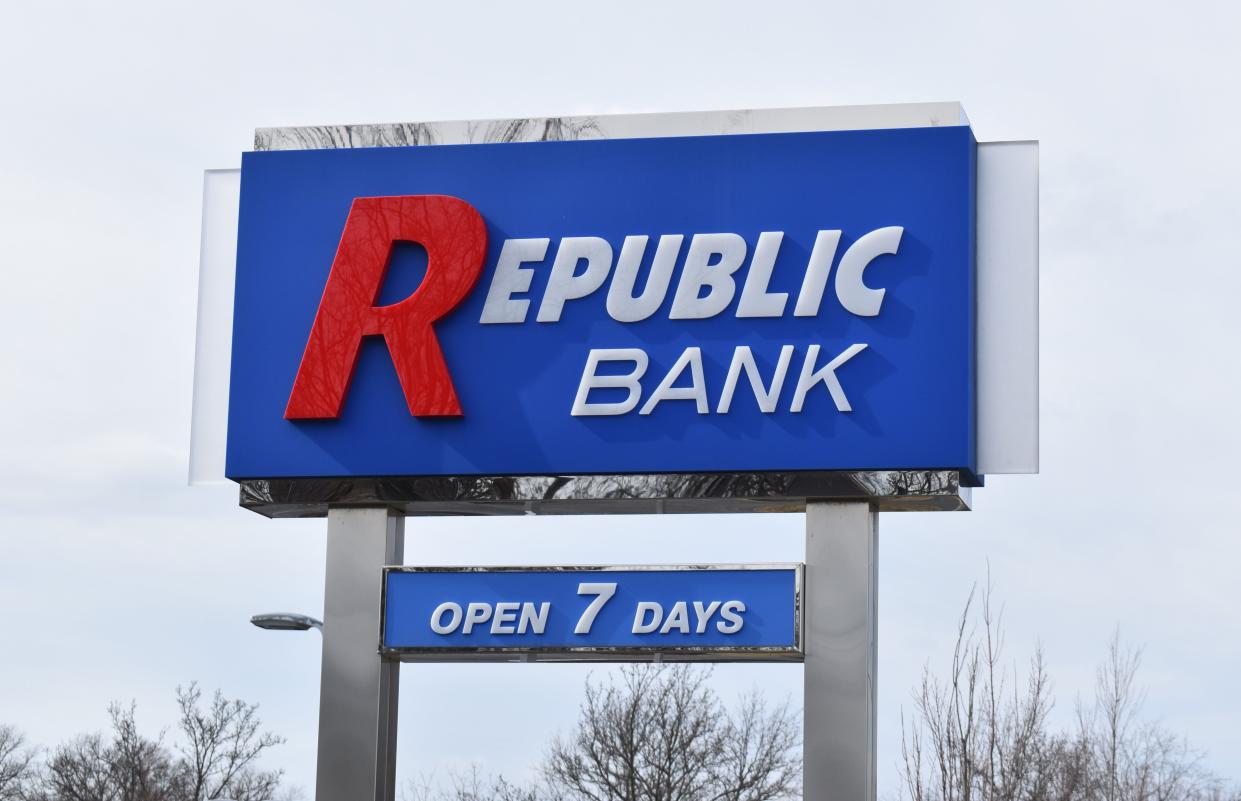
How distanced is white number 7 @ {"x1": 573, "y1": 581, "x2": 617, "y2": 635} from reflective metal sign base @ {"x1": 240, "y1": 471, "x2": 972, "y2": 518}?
2.13 ft

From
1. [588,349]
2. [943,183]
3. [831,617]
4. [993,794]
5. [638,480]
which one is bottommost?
[993,794]

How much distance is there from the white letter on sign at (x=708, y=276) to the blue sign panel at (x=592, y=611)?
188cm

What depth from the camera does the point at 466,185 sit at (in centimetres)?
1495

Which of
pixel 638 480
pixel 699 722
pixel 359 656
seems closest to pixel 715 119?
pixel 638 480

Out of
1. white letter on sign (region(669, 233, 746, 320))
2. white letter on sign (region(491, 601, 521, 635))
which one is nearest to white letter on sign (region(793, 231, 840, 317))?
white letter on sign (region(669, 233, 746, 320))

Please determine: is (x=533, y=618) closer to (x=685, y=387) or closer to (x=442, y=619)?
(x=442, y=619)

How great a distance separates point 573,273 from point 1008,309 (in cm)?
311

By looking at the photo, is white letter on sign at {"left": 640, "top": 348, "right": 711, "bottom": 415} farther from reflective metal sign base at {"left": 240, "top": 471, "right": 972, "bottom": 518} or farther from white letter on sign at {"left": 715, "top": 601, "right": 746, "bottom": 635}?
white letter on sign at {"left": 715, "top": 601, "right": 746, "bottom": 635}

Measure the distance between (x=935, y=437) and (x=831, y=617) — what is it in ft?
4.66

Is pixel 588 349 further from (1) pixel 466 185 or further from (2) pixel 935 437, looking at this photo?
(2) pixel 935 437

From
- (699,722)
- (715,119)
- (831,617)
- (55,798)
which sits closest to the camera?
(831,617)

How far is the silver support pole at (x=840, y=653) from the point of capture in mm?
13516

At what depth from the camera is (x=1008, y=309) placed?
14062 mm

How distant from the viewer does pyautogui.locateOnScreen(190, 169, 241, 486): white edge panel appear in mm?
15125
